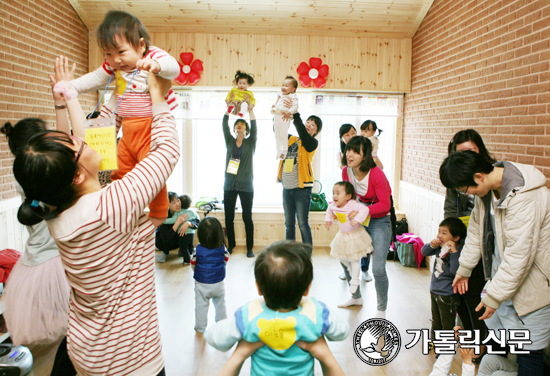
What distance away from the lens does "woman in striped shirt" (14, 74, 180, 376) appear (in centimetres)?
102

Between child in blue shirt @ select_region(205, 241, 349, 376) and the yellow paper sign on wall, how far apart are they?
0.54 meters

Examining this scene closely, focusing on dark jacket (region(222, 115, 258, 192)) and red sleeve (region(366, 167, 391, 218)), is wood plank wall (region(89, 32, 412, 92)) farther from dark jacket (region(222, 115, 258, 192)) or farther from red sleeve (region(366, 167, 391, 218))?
red sleeve (region(366, 167, 391, 218))

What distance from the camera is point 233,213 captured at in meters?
5.25

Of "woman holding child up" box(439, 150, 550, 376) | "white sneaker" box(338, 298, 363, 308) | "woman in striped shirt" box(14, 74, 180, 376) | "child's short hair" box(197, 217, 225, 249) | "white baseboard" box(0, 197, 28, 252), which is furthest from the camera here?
"white baseboard" box(0, 197, 28, 252)

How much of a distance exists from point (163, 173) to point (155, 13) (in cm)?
483

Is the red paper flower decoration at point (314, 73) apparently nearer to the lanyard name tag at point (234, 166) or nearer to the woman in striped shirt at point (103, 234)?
the lanyard name tag at point (234, 166)

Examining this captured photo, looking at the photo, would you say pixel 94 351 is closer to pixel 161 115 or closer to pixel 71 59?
pixel 161 115

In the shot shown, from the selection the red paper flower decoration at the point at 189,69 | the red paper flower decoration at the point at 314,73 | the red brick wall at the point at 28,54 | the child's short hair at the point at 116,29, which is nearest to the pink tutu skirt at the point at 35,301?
the child's short hair at the point at 116,29

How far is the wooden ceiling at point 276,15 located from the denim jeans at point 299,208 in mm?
2344

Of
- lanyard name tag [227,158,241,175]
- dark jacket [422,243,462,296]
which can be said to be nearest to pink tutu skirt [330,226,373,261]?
dark jacket [422,243,462,296]

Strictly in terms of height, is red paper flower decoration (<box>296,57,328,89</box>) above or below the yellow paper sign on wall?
Result: above

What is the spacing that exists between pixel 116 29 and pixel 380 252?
2.58 m

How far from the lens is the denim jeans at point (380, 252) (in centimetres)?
Result: 321

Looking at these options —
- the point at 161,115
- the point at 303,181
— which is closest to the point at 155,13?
the point at 303,181
